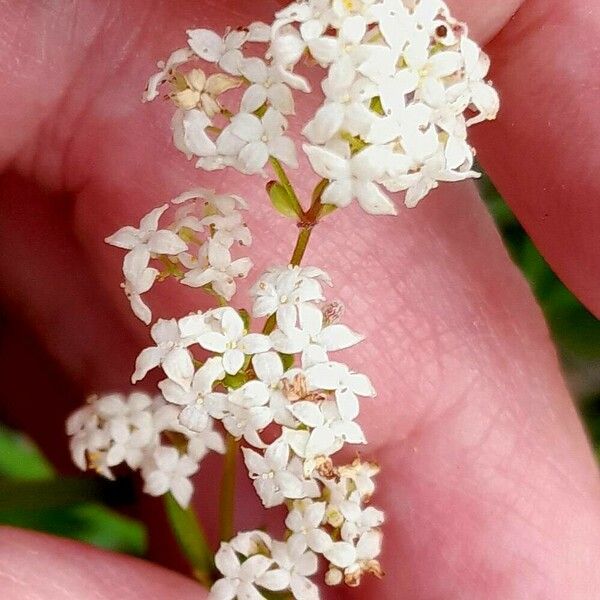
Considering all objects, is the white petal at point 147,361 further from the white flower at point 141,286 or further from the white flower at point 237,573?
the white flower at point 237,573

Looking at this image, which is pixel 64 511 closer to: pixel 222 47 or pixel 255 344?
pixel 255 344

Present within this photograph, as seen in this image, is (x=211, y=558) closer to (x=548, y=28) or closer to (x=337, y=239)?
(x=337, y=239)

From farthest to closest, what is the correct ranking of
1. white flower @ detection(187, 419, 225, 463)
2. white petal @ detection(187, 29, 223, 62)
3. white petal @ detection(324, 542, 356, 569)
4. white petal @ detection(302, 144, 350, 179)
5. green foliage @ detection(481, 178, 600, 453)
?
green foliage @ detection(481, 178, 600, 453) → white flower @ detection(187, 419, 225, 463) → white petal @ detection(324, 542, 356, 569) → white petal @ detection(187, 29, 223, 62) → white petal @ detection(302, 144, 350, 179)

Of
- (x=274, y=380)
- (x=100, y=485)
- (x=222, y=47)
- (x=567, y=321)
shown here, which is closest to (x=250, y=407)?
(x=274, y=380)

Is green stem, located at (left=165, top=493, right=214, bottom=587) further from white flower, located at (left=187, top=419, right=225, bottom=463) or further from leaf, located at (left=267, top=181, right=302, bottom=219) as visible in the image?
leaf, located at (left=267, top=181, right=302, bottom=219)

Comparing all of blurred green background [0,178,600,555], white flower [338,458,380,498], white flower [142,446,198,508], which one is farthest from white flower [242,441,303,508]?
blurred green background [0,178,600,555]

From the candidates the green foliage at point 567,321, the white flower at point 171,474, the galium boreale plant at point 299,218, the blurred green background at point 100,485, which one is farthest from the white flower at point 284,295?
the green foliage at point 567,321

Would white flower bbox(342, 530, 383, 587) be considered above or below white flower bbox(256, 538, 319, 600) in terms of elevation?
below
